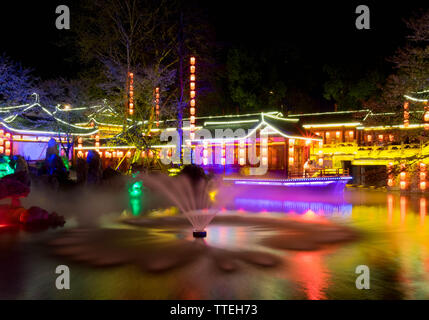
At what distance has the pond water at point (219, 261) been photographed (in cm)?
645

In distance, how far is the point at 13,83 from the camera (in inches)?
1368

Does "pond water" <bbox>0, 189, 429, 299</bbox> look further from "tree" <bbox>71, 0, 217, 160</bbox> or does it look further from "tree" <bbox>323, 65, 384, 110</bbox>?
"tree" <bbox>323, 65, 384, 110</bbox>

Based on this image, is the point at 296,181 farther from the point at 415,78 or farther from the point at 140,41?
the point at 140,41

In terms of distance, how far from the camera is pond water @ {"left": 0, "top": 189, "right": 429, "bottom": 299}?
6.45 m

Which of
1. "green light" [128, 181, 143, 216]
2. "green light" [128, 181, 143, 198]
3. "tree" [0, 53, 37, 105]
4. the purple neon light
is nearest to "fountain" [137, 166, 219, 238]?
"green light" [128, 181, 143, 198]

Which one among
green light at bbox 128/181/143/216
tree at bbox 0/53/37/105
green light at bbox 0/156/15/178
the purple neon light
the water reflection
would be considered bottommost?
the water reflection

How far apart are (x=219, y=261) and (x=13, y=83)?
3283 cm

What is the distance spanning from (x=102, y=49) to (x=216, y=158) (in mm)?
11800

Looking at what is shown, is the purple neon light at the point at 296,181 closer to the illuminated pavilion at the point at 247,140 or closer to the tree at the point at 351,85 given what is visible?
the illuminated pavilion at the point at 247,140

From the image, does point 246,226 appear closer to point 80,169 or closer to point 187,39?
point 80,169

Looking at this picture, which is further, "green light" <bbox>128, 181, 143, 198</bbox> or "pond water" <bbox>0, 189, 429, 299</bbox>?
"green light" <bbox>128, 181, 143, 198</bbox>

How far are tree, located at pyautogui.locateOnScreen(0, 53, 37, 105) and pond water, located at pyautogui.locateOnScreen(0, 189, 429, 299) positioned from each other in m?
27.3

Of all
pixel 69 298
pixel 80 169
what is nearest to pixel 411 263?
pixel 69 298

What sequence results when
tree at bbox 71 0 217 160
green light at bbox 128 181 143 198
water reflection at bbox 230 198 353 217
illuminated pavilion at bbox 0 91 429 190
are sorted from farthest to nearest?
tree at bbox 71 0 217 160 → illuminated pavilion at bbox 0 91 429 190 → green light at bbox 128 181 143 198 → water reflection at bbox 230 198 353 217
